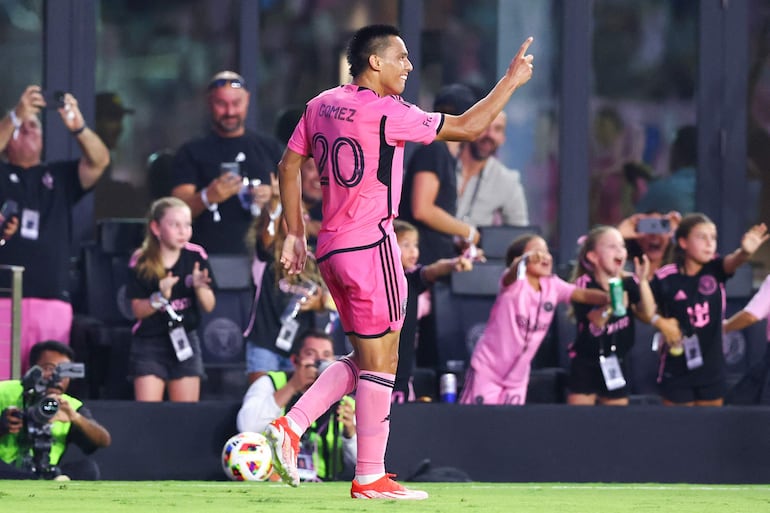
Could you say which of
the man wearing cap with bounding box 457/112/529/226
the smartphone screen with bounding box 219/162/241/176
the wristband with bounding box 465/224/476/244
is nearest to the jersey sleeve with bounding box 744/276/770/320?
the wristband with bounding box 465/224/476/244

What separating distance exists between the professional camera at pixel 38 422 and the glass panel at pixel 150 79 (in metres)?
3.73

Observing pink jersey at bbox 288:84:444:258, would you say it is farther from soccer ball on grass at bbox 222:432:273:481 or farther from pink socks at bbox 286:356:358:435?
soccer ball on grass at bbox 222:432:273:481

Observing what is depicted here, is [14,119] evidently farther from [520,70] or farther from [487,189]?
[520,70]

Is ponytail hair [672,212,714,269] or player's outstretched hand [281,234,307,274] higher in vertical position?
ponytail hair [672,212,714,269]

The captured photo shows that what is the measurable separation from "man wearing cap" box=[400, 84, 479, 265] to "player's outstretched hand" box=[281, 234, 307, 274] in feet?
12.9

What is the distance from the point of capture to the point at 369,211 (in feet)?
20.8

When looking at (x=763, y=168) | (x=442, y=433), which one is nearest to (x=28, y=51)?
(x=442, y=433)

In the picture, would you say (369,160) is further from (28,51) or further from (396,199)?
(28,51)

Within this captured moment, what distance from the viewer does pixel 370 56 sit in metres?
6.43

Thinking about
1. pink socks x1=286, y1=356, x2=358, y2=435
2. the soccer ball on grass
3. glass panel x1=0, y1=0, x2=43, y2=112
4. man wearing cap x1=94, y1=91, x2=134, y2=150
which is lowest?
the soccer ball on grass

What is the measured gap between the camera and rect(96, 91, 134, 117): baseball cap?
40.1 feet

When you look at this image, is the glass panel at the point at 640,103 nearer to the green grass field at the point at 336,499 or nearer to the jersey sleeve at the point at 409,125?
the green grass field at the point at 336,499

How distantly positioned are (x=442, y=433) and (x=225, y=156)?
2.58 m

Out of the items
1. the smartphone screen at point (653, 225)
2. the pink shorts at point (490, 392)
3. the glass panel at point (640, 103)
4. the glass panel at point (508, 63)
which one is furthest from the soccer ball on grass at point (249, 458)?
the glass panel at point (640, 103)
